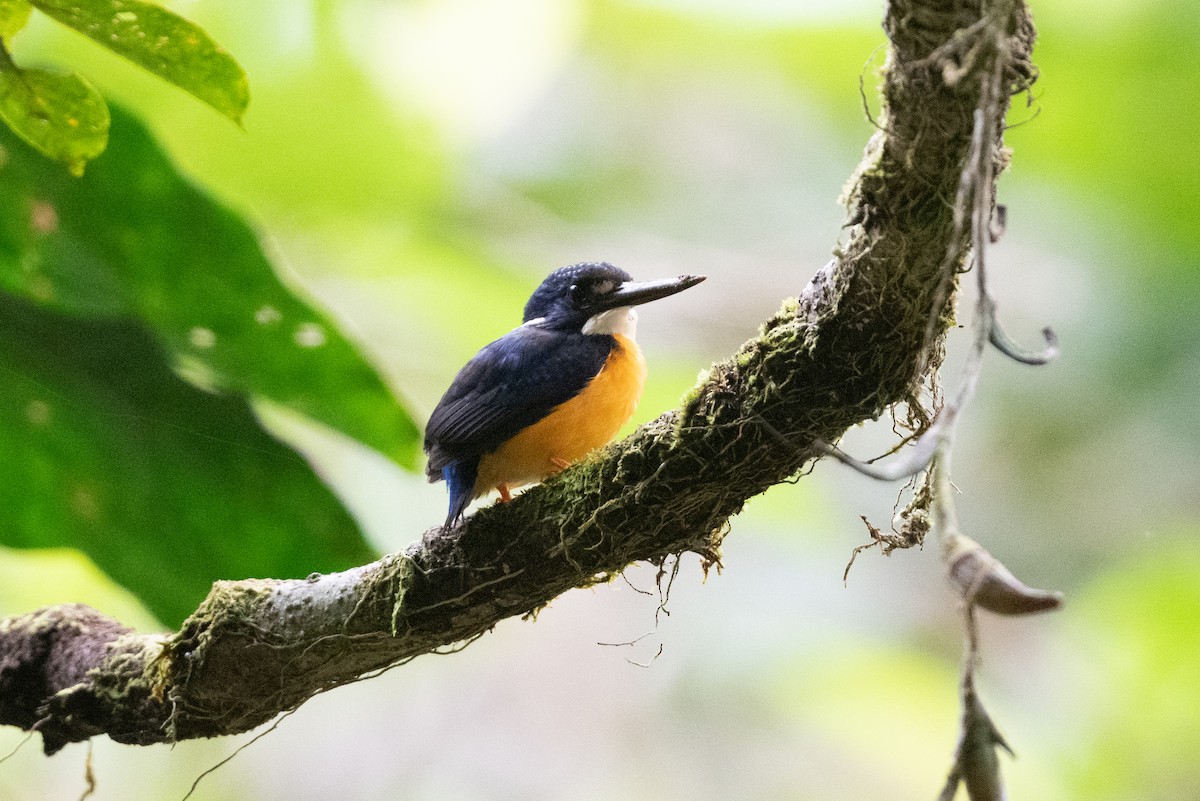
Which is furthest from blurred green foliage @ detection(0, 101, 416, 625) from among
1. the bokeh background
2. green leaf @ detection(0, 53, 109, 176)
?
the bokeh background

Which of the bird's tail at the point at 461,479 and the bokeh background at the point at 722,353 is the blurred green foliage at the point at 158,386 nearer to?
the bird's tail at the point at 461,479

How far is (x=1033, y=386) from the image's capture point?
6.12 meters

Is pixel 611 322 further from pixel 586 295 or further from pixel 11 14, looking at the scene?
pixel 11 14

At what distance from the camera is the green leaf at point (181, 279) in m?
3.00

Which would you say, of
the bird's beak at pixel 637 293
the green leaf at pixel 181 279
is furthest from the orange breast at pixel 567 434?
the green leaf at pixel 181 279

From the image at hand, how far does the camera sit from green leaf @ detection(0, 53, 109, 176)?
1836 millimetres

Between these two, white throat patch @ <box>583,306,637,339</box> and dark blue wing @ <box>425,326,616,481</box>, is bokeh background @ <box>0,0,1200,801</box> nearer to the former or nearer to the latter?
white throat patch @ <box>583,306,637,339</box>

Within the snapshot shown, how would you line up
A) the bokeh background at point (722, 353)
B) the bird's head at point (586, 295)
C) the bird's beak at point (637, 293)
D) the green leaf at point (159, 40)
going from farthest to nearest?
the bokeh background at point (722, 353), the bird's head at point (586, 295), the bird's beak at point (637, 293), the green leaf at point (159, 40)

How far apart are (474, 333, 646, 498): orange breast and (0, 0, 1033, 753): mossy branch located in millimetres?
409

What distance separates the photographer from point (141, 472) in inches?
123

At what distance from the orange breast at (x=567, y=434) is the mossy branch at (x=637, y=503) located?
0.41 metres

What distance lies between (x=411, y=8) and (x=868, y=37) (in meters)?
2.41

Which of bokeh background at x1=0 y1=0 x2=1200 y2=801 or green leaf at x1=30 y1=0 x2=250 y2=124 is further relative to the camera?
bokeh background at x1=0 y1=0 x2=1200 y2=801

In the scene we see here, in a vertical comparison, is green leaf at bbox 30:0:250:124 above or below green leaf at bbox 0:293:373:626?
above
